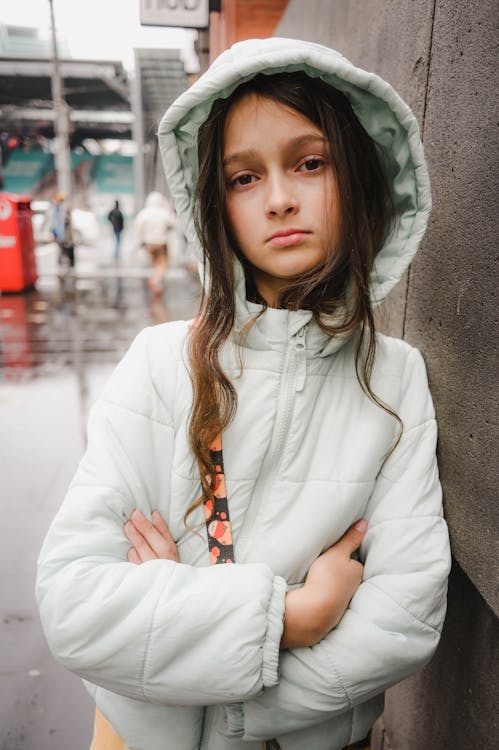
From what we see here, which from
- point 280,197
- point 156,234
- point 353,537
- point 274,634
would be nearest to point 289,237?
point 280,197

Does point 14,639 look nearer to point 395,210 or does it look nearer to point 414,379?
point 414,379

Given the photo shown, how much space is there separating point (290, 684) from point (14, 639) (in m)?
1.93

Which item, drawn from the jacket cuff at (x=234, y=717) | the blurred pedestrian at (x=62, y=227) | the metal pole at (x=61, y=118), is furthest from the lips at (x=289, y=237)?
the metal pole at (x=61, y=118)

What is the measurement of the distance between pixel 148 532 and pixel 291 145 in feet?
2.80

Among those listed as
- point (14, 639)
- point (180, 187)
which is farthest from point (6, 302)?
point (180, 187)

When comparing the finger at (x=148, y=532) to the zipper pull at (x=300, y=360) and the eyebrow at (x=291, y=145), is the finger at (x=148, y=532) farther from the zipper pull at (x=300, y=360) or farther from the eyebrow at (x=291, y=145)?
the eyebrow at (x=291, y=145)

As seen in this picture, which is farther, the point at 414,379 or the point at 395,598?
the point at 414,379

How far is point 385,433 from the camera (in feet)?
4.32

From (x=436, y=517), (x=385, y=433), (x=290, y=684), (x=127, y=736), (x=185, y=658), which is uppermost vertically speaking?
(x=385, y=433)

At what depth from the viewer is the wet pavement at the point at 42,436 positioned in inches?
91.8

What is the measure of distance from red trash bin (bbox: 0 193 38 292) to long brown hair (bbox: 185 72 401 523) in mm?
10002

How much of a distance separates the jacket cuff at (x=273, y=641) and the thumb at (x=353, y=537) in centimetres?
24

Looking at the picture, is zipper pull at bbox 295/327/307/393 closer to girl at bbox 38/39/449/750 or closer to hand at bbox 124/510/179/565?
girl at bbox 38/39/449/750

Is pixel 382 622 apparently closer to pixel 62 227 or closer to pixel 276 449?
pixel 276 449
